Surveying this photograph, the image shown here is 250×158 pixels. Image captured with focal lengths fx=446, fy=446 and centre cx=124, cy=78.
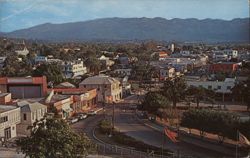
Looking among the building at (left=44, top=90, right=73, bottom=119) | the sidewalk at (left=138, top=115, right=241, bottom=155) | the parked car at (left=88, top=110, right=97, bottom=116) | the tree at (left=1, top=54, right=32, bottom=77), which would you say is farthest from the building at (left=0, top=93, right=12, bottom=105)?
the tree at (left=1, top=54, right=32, bottom=77)

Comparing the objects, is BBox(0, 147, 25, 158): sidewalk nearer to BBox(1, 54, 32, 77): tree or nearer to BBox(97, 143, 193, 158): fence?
BBox(97, 143, 193, 158): fence

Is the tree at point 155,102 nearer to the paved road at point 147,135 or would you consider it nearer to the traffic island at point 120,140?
the paved road at point 147,135

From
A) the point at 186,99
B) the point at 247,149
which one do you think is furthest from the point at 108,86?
the point at 247,149

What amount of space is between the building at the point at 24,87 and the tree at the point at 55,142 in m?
5.67

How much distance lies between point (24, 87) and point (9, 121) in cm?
286

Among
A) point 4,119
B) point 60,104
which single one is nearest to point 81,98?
point 60,104

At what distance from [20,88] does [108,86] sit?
2695 mm

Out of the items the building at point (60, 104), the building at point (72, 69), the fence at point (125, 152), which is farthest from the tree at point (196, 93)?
the building at point (72, 69)

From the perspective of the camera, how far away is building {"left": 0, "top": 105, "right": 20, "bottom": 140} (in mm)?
6965

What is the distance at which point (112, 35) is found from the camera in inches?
1532

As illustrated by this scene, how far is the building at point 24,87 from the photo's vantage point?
9.89 m

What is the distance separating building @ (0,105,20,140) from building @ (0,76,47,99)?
7.62 ft

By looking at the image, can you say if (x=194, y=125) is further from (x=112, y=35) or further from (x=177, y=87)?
(x=112, y=35)

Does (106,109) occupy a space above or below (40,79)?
below
